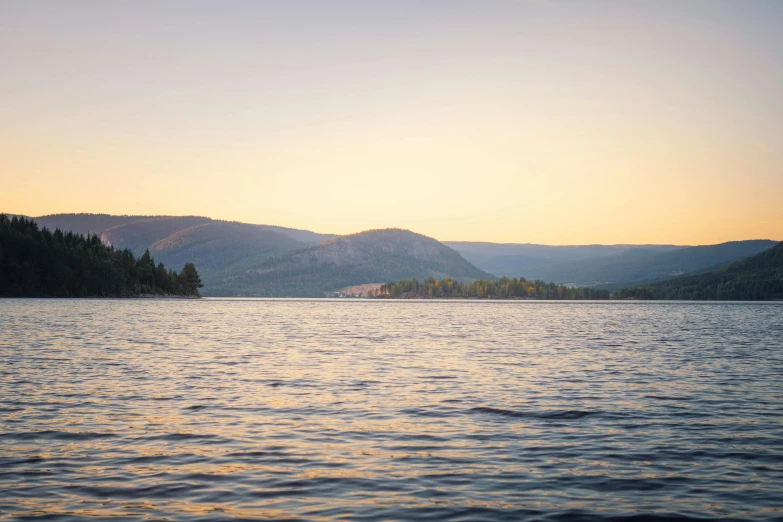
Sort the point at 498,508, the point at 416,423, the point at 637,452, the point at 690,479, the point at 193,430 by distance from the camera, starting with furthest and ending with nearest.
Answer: the point at 416,423 < the point at 193,430 < the point at 637,452 < the point at 690,479 < the point at 498,508

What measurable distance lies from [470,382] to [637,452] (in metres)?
16.1

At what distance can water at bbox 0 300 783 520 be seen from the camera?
49.1 ft

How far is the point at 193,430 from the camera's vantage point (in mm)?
22594

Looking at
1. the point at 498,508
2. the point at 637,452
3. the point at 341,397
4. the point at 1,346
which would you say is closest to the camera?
the point at 498,508

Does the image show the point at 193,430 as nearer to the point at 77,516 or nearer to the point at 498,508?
the point at 77,516

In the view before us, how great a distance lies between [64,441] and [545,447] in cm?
1542

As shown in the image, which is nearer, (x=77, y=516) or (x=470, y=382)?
(x=77, y=516)

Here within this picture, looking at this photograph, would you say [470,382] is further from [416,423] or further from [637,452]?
Answer: [637,452]

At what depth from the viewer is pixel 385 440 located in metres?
21.5

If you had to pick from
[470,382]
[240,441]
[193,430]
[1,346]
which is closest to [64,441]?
[193,430]

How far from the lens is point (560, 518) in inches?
553

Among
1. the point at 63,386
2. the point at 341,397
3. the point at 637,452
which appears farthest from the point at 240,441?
the point at 63,386

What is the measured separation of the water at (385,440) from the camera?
49.1 feet

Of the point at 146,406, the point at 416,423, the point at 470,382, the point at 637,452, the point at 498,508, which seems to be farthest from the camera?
the point at 470,382
